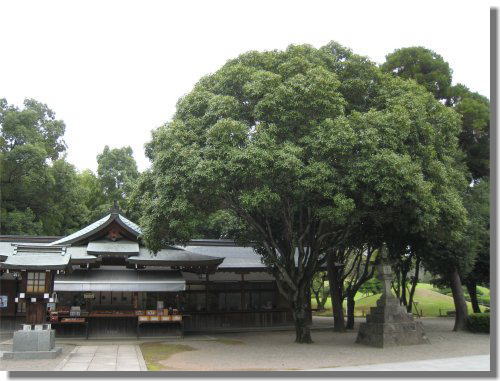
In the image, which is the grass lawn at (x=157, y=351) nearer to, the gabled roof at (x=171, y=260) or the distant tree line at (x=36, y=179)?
the gabled roof at (x=171, y=260)

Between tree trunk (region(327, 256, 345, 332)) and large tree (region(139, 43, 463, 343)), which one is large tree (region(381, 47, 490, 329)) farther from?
large tree (region(139, 43, 463, 343))

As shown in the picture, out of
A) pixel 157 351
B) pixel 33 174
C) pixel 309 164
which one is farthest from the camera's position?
pixel 33 174

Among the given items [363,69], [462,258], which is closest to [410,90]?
[363,69]

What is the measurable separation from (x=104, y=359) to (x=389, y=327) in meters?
11.4

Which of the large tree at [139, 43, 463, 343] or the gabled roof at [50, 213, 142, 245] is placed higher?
the large tree at [139, 43, 463, 343]

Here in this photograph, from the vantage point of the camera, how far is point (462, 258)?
949 inches

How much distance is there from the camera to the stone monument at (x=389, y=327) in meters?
19.3

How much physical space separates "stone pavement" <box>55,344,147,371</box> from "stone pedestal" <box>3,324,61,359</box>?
2.62 ft

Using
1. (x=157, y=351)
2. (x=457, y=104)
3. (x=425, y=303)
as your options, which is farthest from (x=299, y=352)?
(x=425, y=303)

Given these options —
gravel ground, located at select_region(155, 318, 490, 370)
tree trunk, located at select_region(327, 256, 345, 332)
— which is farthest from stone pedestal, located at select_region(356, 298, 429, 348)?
tree trunk, located at select_region(327, 256, 345, 332)

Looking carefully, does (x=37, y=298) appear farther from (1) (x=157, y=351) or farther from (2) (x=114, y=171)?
(2) (x=114, y=171)

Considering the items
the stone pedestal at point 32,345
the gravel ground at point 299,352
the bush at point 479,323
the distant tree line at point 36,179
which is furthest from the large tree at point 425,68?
the stone pedestal at point 32,345

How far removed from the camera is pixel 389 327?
63.9 feet

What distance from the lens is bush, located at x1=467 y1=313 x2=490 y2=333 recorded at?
78.9 feet
